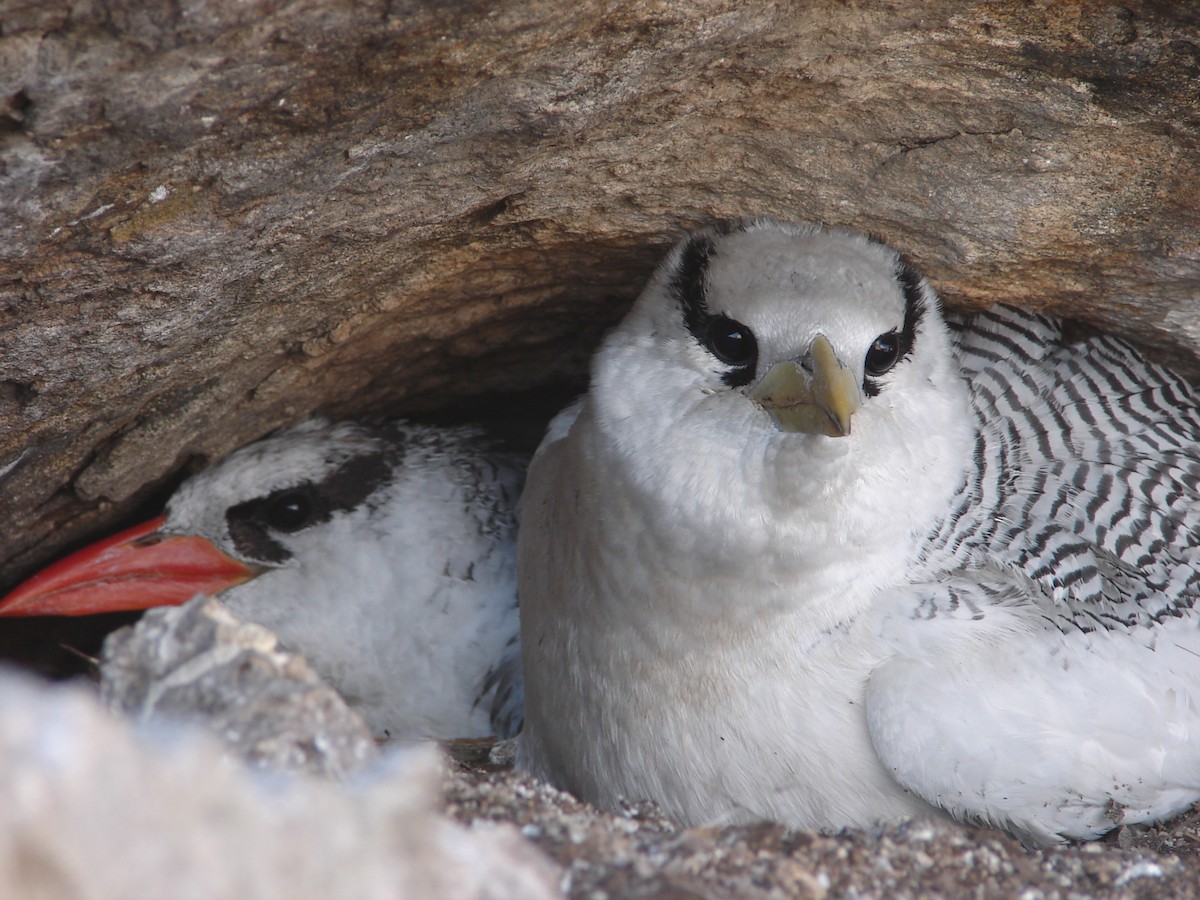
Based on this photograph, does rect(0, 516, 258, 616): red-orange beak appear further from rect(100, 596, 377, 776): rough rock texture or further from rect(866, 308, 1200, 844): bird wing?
rect(866, 308, 1200, 844): bird wing

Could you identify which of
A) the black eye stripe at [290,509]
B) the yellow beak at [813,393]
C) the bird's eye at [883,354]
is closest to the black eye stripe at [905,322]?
the bird's eye at [883,354]

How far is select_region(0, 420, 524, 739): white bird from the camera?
432 centimetres

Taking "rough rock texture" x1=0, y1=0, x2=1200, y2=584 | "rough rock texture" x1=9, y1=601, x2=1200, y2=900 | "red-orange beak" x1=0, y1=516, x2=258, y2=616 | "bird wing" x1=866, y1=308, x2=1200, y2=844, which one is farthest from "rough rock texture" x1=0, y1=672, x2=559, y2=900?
"red-orange beak" x1=0, y1=516, x2=258, y2=616

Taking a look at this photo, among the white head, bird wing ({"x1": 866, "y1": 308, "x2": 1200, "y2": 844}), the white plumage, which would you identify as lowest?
the white plumage

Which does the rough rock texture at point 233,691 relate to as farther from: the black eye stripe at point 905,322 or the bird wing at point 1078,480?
the bird wing at point 1078,480

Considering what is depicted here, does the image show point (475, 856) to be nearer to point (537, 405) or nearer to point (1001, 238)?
point (1001, 238)

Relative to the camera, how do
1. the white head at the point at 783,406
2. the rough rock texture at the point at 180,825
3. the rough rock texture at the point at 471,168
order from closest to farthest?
the rough rock texture at the point at 180,825
the rough rock texture at the point at 471,168
the white head at the point at 783,406

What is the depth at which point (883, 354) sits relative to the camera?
10.2 feet

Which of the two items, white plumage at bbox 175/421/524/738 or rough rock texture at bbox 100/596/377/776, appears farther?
white plumage at bbox 175/421/524/738

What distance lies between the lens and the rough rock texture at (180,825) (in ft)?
4.63

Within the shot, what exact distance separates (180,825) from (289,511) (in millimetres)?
3108

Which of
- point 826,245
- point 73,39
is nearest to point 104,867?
point 73,39

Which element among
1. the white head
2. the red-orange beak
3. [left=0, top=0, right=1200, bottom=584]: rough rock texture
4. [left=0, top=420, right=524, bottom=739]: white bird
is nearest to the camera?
[left=0, top=0, right=1200, bottom=584]: rough rock texture

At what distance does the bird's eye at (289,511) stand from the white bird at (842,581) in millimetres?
1504
